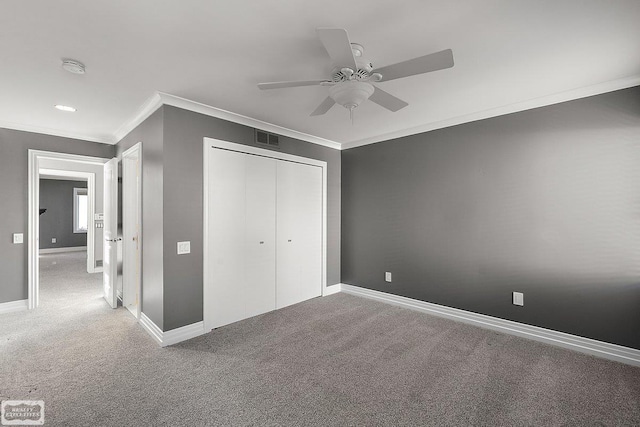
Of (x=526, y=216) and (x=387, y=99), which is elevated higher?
(x=387, y=99)

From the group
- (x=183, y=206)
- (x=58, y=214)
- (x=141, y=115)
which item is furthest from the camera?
(x=58, y=214)

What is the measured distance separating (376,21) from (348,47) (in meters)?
0.36

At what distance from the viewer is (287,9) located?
1595 mm

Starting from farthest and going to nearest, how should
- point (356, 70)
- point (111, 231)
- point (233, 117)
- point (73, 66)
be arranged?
1. point (111, 231)
2. point (233, 117)
3. point (73, 66)
4. point (356, 70)

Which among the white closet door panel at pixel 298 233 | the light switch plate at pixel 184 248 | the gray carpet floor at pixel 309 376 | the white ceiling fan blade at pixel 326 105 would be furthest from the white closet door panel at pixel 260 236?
the white ceiling fan blade at pixel 326 105

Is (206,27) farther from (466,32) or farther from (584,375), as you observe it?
(584,375)

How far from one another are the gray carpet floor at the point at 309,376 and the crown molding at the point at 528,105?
2.45 metres

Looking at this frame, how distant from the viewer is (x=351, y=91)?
195 cm

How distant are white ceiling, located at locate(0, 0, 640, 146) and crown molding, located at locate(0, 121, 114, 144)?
0.63 meters

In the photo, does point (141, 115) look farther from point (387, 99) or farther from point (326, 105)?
point (387, 99)

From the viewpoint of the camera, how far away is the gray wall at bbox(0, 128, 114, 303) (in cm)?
367

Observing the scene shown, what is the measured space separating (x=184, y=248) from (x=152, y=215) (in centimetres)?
51

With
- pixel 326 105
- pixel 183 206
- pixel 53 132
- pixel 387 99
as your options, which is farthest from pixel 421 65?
pixel 53 132

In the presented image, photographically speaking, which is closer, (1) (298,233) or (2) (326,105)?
(2) (326,105)
